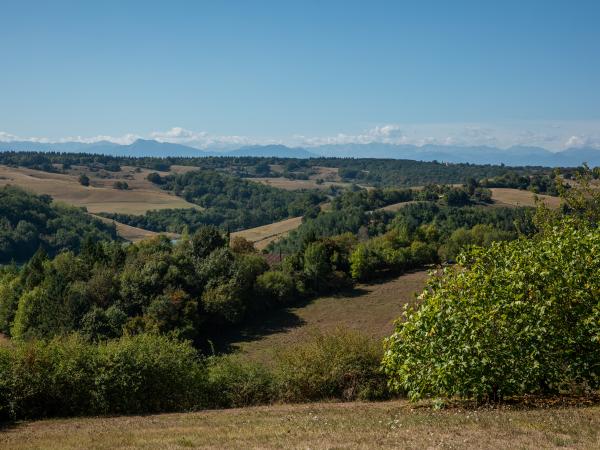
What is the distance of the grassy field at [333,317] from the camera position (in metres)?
62.5

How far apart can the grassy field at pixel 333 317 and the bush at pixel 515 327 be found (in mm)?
38413

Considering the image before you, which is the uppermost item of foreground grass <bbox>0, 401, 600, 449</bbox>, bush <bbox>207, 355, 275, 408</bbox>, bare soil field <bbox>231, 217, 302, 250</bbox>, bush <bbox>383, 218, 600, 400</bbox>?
bush <bbox>383, 218, 600, 400</bbox>

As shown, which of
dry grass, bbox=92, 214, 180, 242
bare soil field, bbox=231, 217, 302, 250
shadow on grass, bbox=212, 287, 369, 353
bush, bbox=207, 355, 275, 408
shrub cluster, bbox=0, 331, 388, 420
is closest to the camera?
shrub cluster, bbox=0, 331, 388, 420

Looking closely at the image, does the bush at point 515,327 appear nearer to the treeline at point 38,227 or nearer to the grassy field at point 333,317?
the grassy field at point 333,317

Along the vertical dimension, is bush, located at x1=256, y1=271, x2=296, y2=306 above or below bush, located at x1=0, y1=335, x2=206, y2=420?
below

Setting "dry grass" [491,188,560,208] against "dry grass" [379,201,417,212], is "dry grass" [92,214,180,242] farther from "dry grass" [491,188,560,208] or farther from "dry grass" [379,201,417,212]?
"dry grass" [491,188,560,208]

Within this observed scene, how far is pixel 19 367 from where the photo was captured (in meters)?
27.0

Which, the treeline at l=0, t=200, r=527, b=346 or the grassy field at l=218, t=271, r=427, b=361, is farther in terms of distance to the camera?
the grassy field at l=218, t=271, r=427, b=361

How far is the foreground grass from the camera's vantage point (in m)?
14.1

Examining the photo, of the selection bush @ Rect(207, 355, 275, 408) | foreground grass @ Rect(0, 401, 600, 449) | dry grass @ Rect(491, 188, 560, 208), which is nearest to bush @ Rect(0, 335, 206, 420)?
bush @ Rect(207, 355, 275, 408)

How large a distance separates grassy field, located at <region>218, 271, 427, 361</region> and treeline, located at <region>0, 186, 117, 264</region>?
77.0 m

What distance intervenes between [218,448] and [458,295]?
9142 mm

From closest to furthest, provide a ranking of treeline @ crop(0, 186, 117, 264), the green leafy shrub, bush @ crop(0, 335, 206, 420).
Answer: bush @ crop(0, 335, 206, 420) → the green leafy shrub → treeline @ crop(0, 186, 117, 264)

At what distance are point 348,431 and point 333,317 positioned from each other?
54352mm
